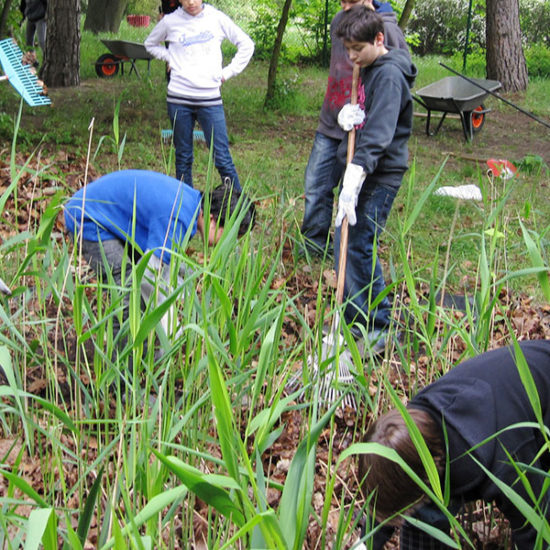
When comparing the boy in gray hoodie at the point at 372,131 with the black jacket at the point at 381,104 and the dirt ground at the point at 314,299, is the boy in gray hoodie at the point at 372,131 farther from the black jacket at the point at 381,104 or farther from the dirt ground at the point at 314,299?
the dirt ground at the point at 314,299

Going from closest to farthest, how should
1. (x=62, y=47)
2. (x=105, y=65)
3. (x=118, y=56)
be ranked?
(x=62, y=47), (x=118, y=56), (x=105, y=65)

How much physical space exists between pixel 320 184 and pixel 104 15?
11.1 metres

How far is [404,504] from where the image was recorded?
164 centimetres

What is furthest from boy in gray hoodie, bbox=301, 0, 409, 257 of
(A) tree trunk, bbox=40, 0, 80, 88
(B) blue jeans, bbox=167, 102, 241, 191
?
(A) tree trunk, bbox=40, 0, 80, 88

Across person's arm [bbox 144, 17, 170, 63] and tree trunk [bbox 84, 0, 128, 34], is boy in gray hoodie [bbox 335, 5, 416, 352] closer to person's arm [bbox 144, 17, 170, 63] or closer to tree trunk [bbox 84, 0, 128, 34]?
person's arm [bbox 144, 17, 170, 63]

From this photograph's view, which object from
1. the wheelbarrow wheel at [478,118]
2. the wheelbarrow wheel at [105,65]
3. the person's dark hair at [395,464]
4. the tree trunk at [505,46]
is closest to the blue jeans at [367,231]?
the person's dark hair at [395,464]

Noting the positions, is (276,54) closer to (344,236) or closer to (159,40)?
(159,40)

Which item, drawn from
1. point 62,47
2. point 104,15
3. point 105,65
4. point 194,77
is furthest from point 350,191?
point 104,15

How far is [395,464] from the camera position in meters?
1.60

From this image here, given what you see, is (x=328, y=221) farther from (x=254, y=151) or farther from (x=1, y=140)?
(x=1, y=140)

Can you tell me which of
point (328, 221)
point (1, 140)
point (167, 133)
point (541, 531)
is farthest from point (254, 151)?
point (541, 531)

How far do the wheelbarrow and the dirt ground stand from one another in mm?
3411

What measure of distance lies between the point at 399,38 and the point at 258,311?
7.19ft

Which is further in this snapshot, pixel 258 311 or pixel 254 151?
pixel 254 151
